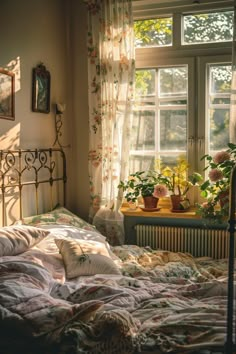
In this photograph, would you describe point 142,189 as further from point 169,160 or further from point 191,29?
point 191,29

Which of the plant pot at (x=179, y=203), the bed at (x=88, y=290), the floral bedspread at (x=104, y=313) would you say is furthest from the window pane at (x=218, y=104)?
the floral bedspread at (x=104, y=313)

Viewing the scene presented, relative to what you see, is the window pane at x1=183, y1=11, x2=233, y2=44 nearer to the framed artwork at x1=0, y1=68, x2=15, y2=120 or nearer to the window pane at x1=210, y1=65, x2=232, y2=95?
the window pane at x1=210, y1=65, x2=232, y2=95

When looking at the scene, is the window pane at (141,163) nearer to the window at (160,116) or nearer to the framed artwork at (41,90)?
the window at (160,116)

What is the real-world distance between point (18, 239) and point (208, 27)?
216cm

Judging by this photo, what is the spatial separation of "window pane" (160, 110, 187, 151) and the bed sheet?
4.20ft

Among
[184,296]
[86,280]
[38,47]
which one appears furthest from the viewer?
[38,47]

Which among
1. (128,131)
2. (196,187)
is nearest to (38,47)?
(128,131)

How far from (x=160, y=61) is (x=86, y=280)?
1.90 metres

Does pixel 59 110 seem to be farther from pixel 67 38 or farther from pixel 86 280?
pixel 86 280

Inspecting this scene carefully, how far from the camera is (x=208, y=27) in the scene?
10.9ft

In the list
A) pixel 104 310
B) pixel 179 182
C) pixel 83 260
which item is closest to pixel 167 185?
pixel 179 182

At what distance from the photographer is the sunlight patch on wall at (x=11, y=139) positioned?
2900 millimetres

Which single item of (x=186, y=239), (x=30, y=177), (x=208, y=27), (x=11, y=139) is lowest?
(x=186, y=239)

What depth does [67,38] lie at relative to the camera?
369 cm
